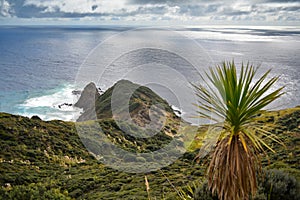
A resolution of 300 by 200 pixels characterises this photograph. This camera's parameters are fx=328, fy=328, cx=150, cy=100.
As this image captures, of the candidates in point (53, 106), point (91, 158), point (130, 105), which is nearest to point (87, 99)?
point (53, 106)

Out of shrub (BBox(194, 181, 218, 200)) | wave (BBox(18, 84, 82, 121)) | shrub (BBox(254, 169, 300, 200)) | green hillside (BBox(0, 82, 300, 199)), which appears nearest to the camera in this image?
shrub (BBox(254, 169, 300, 200))

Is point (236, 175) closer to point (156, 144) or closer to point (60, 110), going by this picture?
point (156, 144)

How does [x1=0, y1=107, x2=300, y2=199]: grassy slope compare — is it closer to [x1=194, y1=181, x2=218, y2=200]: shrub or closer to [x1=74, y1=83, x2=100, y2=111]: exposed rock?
[x1=194, y1=181, x2=218, y2=200]: shrub

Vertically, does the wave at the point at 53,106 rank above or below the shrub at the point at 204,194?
below

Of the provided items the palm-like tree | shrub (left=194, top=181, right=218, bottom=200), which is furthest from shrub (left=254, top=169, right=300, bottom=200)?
the palm-like tree

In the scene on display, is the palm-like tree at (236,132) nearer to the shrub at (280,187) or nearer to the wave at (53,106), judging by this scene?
the shrub at (280,187)

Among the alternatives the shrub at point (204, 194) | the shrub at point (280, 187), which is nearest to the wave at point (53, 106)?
the shrub at point (204, 194)

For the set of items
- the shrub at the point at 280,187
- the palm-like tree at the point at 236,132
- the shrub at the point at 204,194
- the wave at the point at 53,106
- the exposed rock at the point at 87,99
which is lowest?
the wave at the point at 53,106

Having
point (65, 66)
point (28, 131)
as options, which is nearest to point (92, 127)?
point (28, 131)
